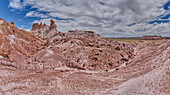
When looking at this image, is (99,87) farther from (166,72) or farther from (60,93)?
(166,72)

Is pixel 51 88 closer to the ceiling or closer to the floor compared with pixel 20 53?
closer to the floor

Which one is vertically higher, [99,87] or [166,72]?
[166,72]

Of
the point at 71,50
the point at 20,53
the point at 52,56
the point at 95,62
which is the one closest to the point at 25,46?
the point at 20,53

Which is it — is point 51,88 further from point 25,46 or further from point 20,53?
point 25,46

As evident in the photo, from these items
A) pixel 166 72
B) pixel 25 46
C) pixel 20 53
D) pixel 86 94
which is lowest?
pixel 86 94

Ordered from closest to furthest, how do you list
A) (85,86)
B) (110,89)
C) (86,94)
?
1. (86,94)
2. (110,89)
3. (85,86)

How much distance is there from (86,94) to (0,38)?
25.4 metres

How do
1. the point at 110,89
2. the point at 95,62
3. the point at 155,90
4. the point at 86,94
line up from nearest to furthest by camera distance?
1. the point at 155,90
2. the point at 86,94
3. the point at 110,89
4. the point at 95,62

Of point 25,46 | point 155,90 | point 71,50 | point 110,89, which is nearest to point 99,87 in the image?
point 110,89

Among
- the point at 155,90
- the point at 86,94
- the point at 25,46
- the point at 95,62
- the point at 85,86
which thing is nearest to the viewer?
the point at 155,90

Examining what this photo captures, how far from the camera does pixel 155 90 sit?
29.0 ft

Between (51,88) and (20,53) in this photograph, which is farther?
(20,53)

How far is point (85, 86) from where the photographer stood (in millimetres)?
11672

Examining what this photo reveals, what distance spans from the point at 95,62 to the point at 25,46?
21.0 meters
